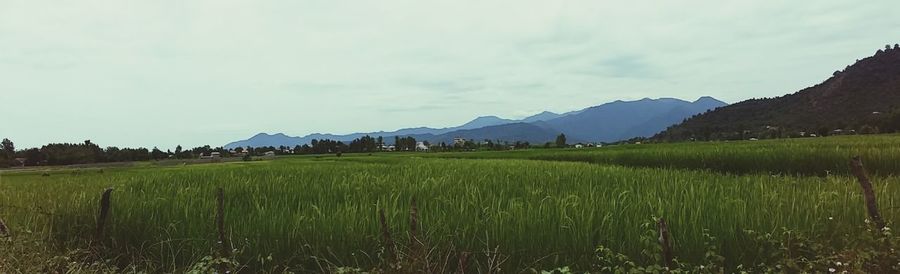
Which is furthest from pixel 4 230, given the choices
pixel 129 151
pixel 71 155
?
pixel 129 151

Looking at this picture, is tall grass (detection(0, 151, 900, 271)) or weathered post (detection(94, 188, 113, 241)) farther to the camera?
weathered post (detection(94, 188, 113, 241))

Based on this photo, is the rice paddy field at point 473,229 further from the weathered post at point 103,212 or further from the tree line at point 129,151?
the tree line at point 129,151

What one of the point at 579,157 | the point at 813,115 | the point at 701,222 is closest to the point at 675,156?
the point at 579,157

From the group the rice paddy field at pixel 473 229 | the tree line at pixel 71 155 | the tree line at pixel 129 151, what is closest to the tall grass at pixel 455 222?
the rice paddy field at pixel 473 229

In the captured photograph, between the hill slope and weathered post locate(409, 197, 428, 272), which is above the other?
the hill slope

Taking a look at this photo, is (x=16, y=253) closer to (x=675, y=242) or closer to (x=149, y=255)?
(x=149, y=255)

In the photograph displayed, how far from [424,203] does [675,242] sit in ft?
6.80

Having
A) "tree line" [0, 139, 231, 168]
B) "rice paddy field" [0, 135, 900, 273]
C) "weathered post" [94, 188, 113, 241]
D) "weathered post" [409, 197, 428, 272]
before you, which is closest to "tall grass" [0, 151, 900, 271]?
"rice paddy field" [0, 135, 900, 273]

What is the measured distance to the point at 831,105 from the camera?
233 feet

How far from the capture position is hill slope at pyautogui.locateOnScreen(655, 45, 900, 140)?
62812mm

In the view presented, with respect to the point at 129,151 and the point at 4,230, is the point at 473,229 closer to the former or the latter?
the point at 4,230

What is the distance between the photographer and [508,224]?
362 cm

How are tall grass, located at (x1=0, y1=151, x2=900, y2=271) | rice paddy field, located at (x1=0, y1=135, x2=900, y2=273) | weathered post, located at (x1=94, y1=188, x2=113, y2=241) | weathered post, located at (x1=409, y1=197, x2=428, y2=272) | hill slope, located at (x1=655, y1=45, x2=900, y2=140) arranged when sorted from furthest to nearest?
hill slope, located at (x1=655, y1=45, x2=900, y2=140)
weathered post, located at (x1=94, y1=188, x2=113, y2=241)
tall grass, located at (x1=0, y1=151, x2=900, y2=271)
rice paddy field, located at (x1=0, y1=135, x2=900, y2=273)
weathered post, located at (x1=409, y1=197, x2=428, y2=272)

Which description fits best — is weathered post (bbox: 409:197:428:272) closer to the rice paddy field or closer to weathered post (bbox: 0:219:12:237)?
the rice paddy field
